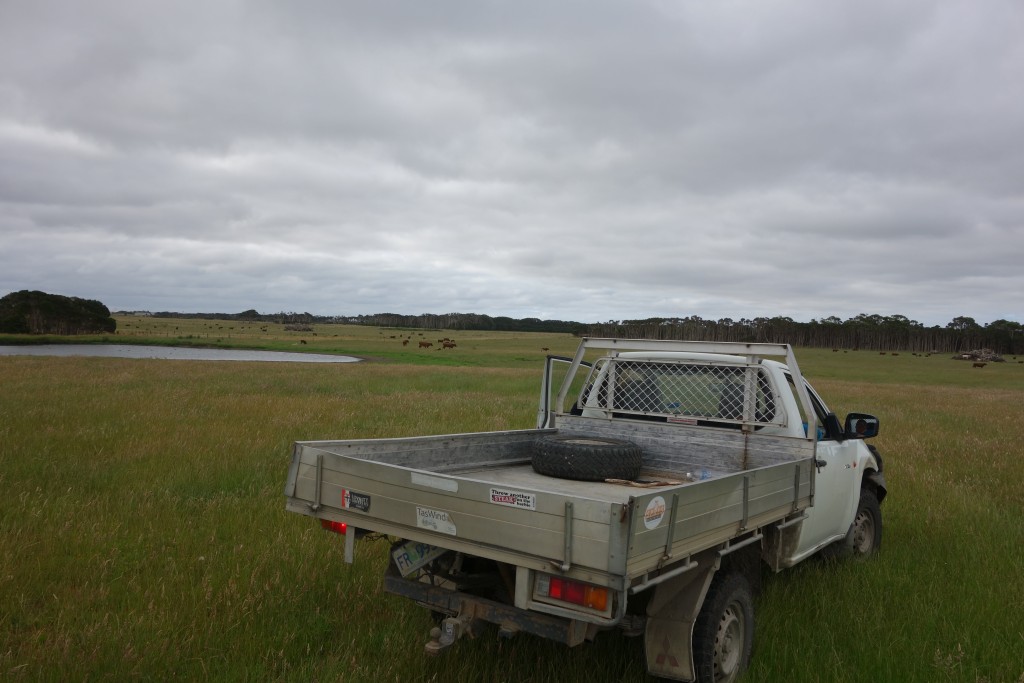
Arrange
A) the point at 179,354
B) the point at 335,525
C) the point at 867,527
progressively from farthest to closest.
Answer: the point at 179,354
the point at 867,527
the point at 335,525

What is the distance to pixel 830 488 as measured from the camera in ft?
20.2

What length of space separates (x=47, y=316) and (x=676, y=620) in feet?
370

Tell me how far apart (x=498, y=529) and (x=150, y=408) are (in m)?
13.2

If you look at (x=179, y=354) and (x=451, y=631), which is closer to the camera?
(x=451, y=631)

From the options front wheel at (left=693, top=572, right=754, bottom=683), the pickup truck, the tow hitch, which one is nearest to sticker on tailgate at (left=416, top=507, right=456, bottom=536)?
the pickup truck

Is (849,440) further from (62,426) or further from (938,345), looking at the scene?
(938,345)

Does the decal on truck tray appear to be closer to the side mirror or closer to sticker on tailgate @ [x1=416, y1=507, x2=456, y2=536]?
sticker on tailgate @ [x1=416, y1=507, x2=456, y2=536]

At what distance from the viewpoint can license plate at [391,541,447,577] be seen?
412 cm

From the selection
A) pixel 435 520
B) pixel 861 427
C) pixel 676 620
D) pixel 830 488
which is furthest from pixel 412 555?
pixel 861 427

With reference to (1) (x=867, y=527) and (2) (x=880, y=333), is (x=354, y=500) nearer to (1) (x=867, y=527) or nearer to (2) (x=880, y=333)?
(1) (x=867, y=527)

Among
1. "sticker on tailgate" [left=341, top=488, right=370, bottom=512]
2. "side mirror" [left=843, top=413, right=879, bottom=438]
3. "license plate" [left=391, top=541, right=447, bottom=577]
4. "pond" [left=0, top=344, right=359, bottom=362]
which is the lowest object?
"pond" [left=0, top=344, right=359, bottom=362]

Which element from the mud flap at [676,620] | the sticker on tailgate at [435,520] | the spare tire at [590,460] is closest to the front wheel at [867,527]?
the spare tire at [590,460]

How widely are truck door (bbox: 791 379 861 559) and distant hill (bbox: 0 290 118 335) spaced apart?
10498cm

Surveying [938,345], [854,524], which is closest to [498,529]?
[854,524]
